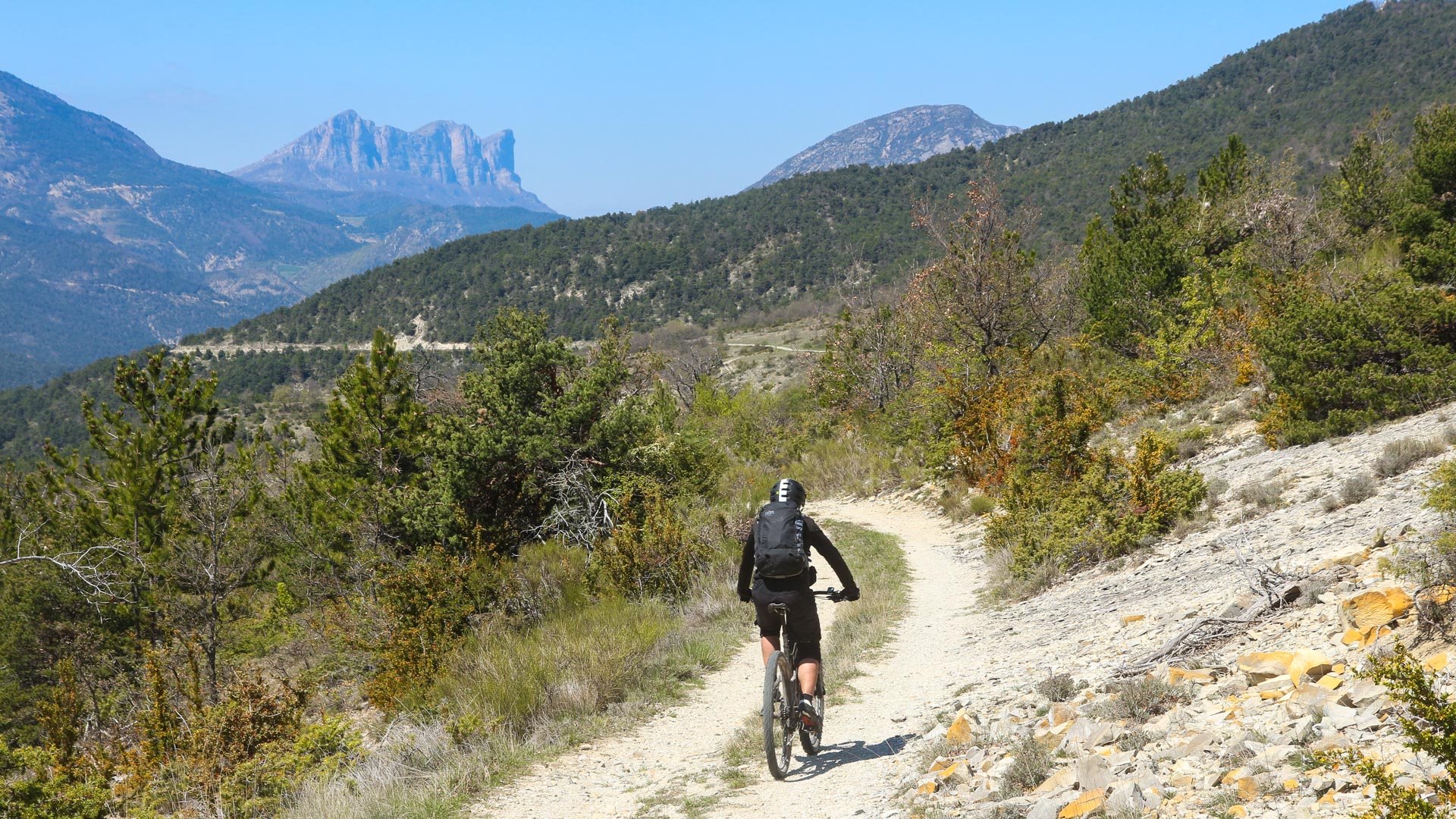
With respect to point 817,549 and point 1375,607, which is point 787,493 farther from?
point 1375,607

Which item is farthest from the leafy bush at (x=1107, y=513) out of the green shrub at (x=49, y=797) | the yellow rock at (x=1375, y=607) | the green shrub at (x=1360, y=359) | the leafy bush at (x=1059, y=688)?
the green shrub at (x=49, y=797)

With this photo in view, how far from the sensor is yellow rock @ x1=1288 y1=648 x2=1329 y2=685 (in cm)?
415

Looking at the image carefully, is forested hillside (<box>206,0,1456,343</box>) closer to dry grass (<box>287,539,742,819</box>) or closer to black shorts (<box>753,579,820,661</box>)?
dry grass (<box>287,539,742,819</box>)

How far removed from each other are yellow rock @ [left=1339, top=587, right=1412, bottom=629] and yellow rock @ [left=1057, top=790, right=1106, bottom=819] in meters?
2.07

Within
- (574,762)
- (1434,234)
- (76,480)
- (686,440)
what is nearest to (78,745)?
(574,762)

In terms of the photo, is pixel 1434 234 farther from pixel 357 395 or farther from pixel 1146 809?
pixel 357 395

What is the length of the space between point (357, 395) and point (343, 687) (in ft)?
29.9

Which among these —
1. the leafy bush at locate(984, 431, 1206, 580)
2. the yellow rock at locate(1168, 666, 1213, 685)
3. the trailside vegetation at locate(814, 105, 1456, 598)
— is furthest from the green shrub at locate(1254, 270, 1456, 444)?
the yellow rock at locate(1168, 666, 1213, 685)

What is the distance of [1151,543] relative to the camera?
32.3 ft

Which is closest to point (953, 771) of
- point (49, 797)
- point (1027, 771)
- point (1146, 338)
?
point (1027, 771)

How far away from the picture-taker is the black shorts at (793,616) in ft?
17.9

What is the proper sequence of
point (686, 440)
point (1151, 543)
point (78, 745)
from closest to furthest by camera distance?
point (1151, 543) → point (78, 745) → point (686, 440)

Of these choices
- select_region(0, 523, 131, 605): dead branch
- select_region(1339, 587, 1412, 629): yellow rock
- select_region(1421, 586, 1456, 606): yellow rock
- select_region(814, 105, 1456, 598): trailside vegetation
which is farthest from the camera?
select_region(814, 105, 1456, 598): trailside vegetation

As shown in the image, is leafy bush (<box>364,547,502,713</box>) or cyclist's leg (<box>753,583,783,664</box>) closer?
cyclist's leg (<box>753,583,783,664</box>)
